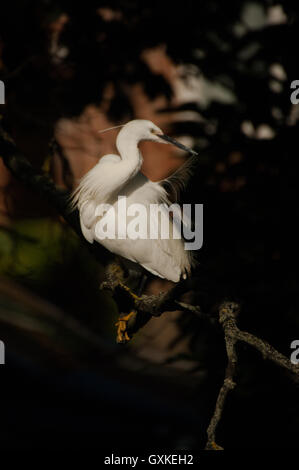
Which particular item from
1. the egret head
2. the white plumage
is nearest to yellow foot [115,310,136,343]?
the white plumage

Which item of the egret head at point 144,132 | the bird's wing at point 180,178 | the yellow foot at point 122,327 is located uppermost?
the bird's wing at point 180,178

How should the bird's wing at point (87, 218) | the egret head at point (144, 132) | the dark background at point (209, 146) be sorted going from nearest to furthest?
the egret head at point (144, 132) < the bird's wing at point (87, 218) < the dark background at point (209, 146)

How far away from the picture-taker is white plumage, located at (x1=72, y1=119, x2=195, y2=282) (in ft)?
3.98

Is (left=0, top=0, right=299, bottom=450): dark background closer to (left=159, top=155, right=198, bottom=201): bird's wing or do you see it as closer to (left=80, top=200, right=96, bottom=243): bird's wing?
(left=159, top=155, right=198, bottom=201): bird's wing

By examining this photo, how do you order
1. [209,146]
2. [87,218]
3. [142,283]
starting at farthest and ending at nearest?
[209,146] → [142,283] → [87,218]

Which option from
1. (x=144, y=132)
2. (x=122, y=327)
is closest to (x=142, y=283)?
(x=122, y=327)

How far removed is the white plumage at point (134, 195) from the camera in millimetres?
1214

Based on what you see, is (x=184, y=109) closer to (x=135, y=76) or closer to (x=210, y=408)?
(x=135, y=76)

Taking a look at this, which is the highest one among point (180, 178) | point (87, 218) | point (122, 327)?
point (180, 178)

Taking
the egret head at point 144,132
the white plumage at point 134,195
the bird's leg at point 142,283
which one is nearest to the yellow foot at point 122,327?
the white plumage at point 134,195

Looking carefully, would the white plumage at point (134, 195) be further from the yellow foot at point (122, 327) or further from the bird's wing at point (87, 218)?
the yellow foot at point (122, 327)

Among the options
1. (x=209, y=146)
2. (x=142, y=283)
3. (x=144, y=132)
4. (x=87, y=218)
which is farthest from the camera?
(x=209, y=146)

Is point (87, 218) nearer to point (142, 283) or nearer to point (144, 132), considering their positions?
point (144, 132)

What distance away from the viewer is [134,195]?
4.39 ft
